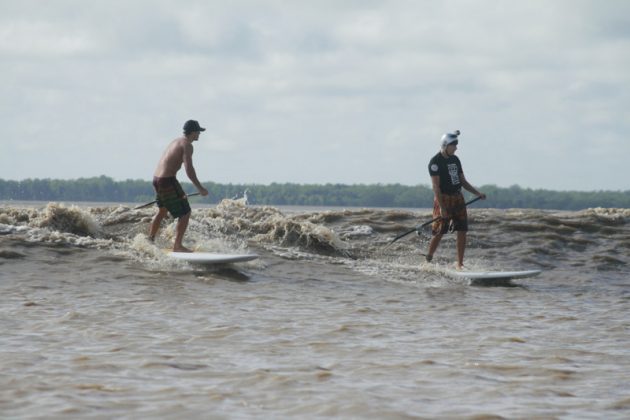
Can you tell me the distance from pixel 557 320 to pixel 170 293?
3936mm

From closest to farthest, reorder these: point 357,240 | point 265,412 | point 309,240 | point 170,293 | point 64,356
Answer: point 265,412
point 64,356
point 170,293
point 309,240
point 357,240

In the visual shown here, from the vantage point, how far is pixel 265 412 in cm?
448

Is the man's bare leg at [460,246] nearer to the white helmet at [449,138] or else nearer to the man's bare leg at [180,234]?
the white helmet at [449,138]

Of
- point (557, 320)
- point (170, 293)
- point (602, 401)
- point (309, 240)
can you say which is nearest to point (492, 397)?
point (602, 401)

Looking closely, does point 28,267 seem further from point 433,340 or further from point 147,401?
point 147,401

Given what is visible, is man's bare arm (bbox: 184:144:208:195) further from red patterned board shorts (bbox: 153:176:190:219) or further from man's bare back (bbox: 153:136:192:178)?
red patterned board shorts (bbox: 153:176:190:219)

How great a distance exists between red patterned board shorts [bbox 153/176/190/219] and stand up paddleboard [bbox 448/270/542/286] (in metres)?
3.75

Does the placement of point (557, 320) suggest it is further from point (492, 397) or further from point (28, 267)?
point (28, 267)

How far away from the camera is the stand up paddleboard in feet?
37.1

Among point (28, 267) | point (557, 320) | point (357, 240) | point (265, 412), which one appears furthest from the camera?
point (357, 240)

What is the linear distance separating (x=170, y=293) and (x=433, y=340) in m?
3.31

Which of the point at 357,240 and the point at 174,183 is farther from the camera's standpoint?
the point at 357,240

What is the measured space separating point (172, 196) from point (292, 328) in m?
4.41

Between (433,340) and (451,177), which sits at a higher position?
(451,177)
